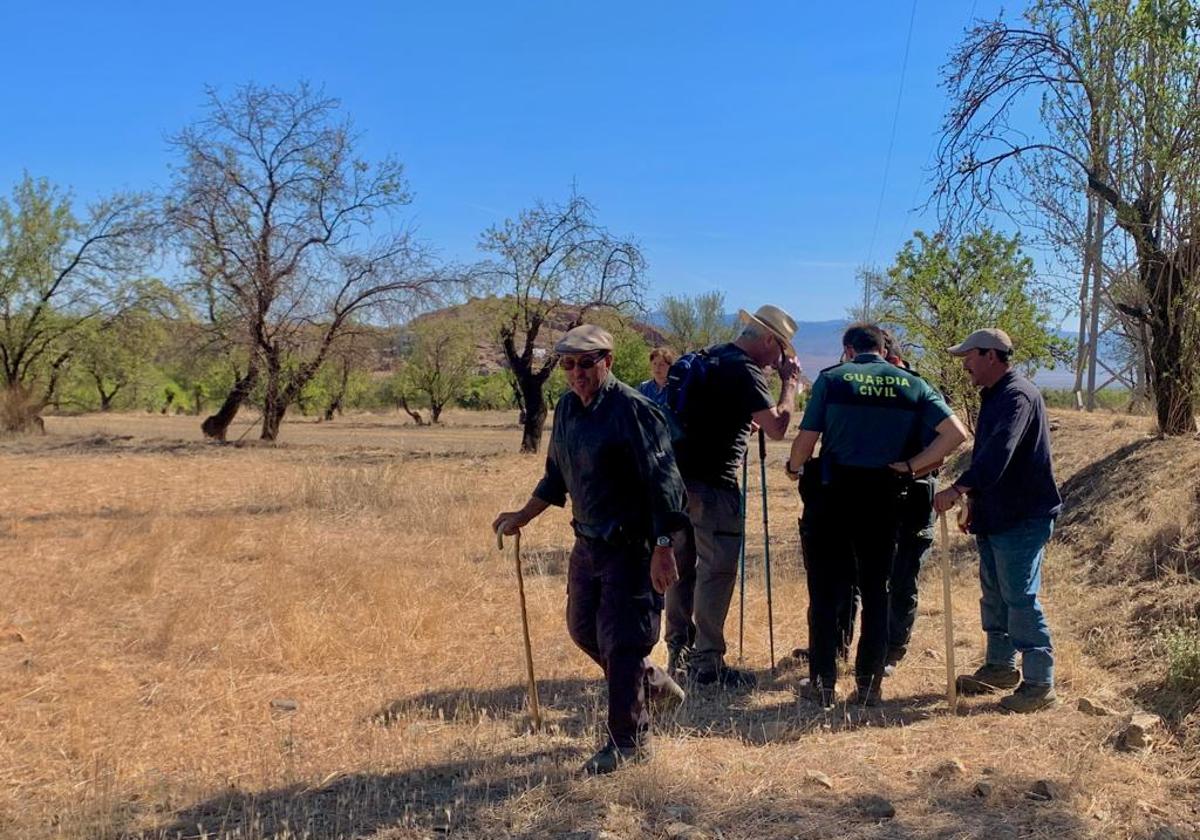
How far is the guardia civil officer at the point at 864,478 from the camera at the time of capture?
4660 mm

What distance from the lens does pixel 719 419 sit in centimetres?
507

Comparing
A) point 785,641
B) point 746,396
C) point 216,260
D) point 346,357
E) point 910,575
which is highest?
point 216,260

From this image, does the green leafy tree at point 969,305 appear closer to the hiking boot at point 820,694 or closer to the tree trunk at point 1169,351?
the tree trunk at point 1169,351

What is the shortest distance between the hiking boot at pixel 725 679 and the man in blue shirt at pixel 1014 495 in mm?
1344

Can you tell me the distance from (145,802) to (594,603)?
1957 mm

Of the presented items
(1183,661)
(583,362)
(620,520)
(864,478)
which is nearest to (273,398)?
(864,478)

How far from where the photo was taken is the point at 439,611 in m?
6.51

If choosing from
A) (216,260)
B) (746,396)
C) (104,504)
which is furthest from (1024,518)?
(216,260)

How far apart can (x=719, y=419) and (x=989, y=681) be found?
80.9 inches

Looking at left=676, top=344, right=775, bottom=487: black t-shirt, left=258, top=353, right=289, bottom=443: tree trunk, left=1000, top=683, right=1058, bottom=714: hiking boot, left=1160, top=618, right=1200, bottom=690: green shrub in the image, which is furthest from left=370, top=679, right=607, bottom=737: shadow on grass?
left=258, top=353, right=289, bottom=443: tree trunk

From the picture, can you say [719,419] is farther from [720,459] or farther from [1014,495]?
[1014,495]

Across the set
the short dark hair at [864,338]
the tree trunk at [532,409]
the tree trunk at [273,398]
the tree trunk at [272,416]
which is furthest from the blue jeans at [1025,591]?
the tree trunk at [272,416]

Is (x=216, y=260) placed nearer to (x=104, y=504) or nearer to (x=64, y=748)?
(x=104, y=504)

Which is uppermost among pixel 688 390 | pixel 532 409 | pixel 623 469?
pixel 532 409
